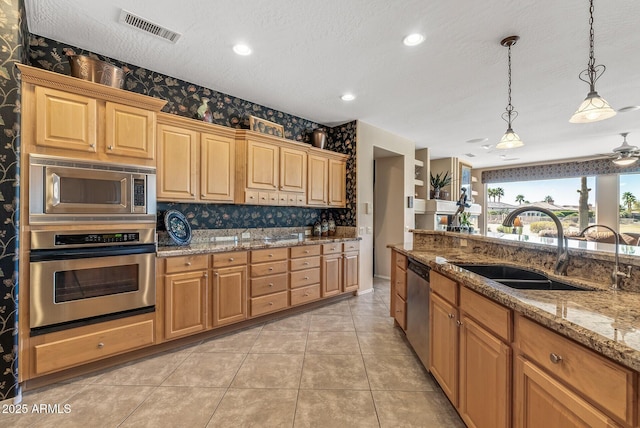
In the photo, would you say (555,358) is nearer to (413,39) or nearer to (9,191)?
(413,39)

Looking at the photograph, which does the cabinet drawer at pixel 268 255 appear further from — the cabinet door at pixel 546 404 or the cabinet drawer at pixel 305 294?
the cabinet door at pixel 546 404

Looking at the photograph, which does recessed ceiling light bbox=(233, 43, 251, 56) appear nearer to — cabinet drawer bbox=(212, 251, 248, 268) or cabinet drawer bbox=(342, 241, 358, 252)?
cabinet drawer bbox=(212, 251, 248, 268)

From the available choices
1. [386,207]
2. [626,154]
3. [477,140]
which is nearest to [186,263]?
[386,207]

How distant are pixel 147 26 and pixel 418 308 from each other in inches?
127

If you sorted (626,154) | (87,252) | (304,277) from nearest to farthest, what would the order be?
(87,252)
(304,277)
(626,154)

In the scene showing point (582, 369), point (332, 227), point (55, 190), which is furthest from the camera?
point (332, 227)

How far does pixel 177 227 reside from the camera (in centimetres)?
297

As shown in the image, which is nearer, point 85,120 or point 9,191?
point 9,191

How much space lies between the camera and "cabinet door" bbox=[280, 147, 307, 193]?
3.70 metres

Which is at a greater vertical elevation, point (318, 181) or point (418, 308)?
point (318, 181)

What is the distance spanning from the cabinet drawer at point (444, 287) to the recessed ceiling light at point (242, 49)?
2.48 meters

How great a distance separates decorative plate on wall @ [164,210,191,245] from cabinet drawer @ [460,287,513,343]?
265 centimetres

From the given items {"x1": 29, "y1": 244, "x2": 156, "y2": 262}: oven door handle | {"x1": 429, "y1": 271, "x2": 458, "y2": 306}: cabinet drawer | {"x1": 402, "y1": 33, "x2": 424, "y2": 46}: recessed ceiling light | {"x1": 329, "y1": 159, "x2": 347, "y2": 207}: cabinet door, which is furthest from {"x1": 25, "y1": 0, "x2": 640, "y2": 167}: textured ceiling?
{"x1": 429, "y1": 271, "x2": 458, "y2": 306}: cabinet drawer

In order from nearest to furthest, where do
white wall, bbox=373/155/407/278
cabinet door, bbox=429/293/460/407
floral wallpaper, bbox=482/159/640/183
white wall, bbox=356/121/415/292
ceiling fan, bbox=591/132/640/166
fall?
cabinet door, bbox=429/293/460/407
white wall, bbox=356/121/415/292
ceiling fan, bbox=591/132/640/166
white wall, bbox=373/155/407/278
floral wallpaper, bbox=482/159/640/183
